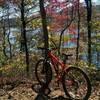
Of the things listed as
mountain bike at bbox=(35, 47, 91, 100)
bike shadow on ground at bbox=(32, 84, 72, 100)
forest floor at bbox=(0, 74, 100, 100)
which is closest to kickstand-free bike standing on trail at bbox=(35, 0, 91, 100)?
mountain bike at bbox=(35, 47, 91, 100)

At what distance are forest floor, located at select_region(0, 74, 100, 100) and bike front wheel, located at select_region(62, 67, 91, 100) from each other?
252mm

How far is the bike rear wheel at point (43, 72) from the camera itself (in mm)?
7955

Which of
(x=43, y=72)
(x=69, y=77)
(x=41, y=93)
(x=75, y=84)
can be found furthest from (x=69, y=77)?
(x=43, y=72)

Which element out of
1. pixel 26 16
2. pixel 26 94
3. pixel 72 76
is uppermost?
pixel 26 16

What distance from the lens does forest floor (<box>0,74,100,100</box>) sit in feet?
24.5

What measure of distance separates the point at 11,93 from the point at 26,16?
1756cm

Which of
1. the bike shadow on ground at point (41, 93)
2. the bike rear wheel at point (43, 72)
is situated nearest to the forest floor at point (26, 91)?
the bike shadow on ground at point (41, 93)

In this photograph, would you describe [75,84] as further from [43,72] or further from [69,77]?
[43,72]

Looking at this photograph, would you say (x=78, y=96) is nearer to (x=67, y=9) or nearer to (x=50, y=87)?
(x=50, y=87)

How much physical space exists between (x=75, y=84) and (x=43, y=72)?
1303 millimetres

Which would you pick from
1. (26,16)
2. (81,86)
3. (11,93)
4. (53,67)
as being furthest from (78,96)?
(26,16)

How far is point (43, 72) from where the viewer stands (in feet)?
26.8

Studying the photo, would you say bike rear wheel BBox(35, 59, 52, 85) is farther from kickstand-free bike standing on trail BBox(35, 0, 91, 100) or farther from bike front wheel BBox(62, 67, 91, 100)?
bike front wheel BBox(62, 67, 91, 100)

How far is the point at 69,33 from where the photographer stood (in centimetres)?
3219
